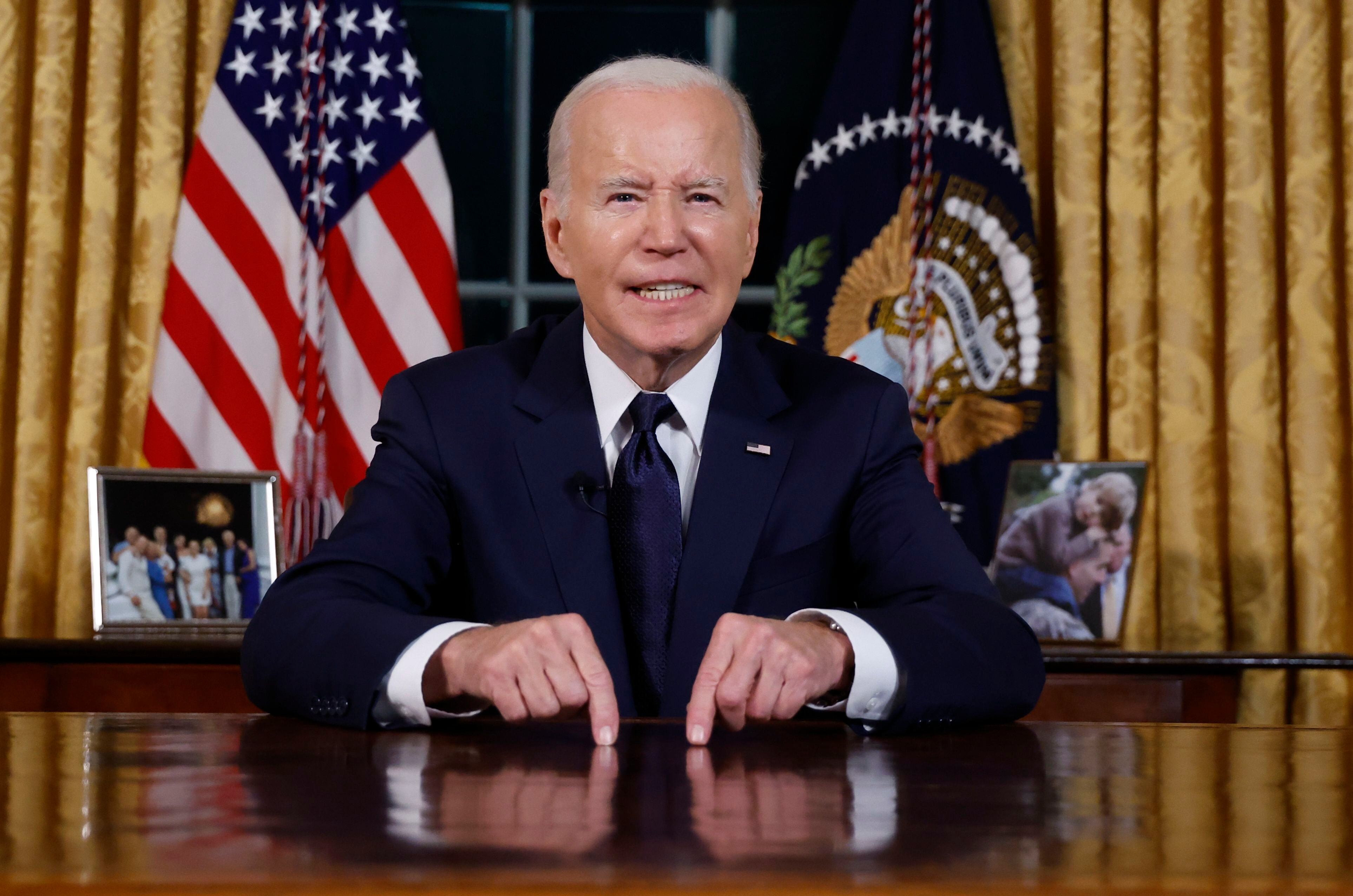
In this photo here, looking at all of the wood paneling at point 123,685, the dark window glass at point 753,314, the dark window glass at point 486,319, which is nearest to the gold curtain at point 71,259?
the wood paneling at point 123,685

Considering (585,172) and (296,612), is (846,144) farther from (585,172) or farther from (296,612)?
(296,612)

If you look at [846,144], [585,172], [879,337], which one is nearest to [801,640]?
[585,172]

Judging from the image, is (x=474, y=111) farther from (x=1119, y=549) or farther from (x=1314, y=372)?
(x=1314, y=372)

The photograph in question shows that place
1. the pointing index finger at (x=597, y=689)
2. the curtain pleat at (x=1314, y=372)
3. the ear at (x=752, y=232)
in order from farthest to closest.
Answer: the curtain pleat at (x=1314, y=372) → the ear at (x=752, y=232) → the pointing index finger at (x=597, y=689)

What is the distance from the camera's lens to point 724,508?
1.63m

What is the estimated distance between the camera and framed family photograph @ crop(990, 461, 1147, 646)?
269 centimetres

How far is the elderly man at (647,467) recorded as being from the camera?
1.55m

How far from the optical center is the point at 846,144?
3.12 meters

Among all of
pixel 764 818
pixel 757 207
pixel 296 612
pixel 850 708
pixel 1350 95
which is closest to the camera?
pixel 764 818

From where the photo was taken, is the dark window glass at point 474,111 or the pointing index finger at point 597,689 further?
the dark window glass at point 474,111

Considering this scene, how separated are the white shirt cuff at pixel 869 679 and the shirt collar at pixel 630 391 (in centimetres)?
52

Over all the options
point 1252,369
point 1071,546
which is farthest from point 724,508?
point 1252,369

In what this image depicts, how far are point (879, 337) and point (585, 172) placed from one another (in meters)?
1.46

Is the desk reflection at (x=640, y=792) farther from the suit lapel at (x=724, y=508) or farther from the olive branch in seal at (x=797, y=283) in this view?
the olive branch in seal at (x=797, y=283)
